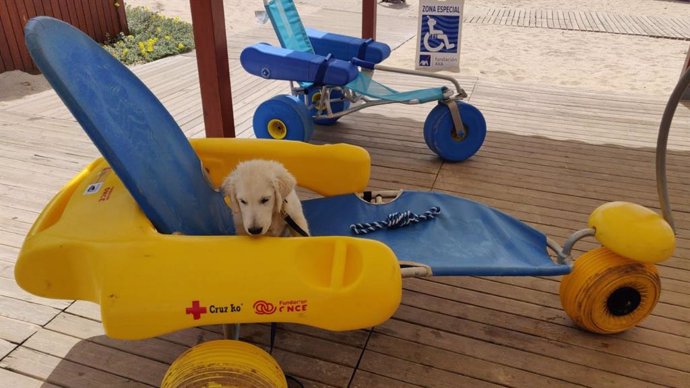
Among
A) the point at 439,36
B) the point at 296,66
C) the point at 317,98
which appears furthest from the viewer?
the point at 439,36

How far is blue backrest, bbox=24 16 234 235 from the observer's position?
1595 mm

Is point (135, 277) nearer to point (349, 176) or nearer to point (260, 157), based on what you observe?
point (260, 157)

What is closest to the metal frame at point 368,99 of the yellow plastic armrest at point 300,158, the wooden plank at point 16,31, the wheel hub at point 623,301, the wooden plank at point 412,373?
the yellow plastic armrest at point 300,158

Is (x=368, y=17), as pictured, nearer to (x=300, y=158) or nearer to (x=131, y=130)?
(x=300, y=158)

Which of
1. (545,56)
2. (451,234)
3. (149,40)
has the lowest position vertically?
(545,56)

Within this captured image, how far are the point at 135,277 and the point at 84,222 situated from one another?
33cm

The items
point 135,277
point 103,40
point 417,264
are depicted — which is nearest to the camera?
point 135,277

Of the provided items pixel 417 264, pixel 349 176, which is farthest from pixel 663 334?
pixel 349 176

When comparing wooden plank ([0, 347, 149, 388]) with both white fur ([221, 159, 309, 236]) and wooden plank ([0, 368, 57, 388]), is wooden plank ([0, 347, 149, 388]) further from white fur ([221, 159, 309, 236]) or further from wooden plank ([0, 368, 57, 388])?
white fur ([221, 159, 309, 236])

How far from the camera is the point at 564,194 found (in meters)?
3.57

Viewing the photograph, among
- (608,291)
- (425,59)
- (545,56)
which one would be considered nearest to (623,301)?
(608,291)

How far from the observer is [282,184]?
203cm

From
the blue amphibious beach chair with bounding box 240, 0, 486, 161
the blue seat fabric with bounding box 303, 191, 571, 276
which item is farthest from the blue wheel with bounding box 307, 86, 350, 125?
the blue seat fabric with bounding box 303, 191, 571, 276

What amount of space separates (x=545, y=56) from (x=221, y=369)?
8.48 meters
